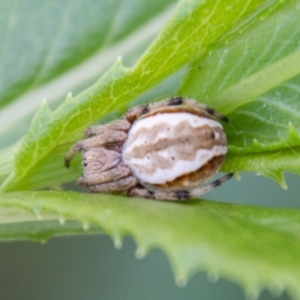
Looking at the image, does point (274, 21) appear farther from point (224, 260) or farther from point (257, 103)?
point (224, 260)

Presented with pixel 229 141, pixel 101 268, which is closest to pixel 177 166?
pixel 229 141

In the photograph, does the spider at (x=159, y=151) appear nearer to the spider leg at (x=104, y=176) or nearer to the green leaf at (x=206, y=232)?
the spider leg at (x=104, y=176)

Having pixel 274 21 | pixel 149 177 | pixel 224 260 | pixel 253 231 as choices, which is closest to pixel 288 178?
pixel 149 177

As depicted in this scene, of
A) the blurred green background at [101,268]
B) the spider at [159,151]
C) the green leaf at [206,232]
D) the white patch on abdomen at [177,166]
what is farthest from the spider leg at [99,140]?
the blurred green background at [101,268]

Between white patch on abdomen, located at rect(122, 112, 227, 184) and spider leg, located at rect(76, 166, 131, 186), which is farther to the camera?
spider leg, located at rect(76, 166, 131, 186)

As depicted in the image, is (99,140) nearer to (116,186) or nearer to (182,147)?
(116,186)

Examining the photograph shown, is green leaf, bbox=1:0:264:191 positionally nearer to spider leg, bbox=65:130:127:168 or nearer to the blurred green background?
spider leg, bbox=65:130:127:168

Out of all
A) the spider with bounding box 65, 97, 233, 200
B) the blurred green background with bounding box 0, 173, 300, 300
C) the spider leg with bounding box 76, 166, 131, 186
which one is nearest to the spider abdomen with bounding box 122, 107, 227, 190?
the spider with bounding box 65, 97, 233, 200

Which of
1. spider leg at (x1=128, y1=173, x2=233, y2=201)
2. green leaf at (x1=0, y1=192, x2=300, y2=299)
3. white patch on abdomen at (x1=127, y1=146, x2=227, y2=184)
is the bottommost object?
green leaf at (x1=0, y1=192, x2=300, y2=299)
